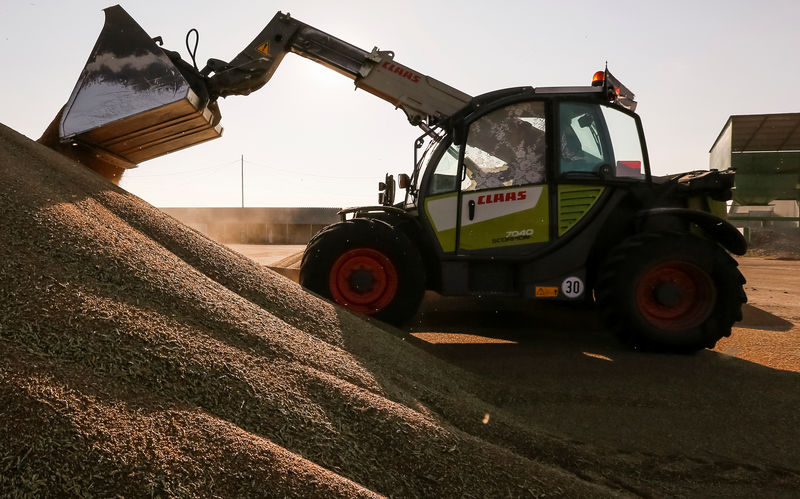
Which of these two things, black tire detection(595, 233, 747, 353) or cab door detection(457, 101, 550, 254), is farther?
cab door detection(457, 101, 550, 254)

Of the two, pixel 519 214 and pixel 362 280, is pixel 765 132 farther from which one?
pixel 362 280

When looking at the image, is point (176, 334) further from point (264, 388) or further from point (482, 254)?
point (482, 254)

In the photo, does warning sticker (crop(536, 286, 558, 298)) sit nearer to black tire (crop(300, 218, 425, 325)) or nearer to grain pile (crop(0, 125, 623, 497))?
black tire (crop(300, 218, 425, 325))

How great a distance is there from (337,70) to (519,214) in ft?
7.53

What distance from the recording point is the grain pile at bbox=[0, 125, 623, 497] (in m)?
1.79

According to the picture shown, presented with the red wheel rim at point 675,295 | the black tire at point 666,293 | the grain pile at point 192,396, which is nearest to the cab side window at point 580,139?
the black tire at point 666,293

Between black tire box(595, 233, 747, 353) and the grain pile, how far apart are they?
195cm

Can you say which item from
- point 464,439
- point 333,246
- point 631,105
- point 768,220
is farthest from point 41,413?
point 768,220

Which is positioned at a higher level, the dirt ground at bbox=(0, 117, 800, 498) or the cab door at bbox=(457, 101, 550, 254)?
the cab door at bbox=(457, 101, 550, 254)

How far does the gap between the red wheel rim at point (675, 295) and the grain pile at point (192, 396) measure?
2225 millimetres

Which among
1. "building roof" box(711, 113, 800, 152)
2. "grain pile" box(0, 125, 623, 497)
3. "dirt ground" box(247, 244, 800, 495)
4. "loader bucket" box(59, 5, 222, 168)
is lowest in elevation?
"dirt ground" box(247, 244, 800, 495)

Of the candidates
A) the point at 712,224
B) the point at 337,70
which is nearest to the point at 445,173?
the point at 337,70

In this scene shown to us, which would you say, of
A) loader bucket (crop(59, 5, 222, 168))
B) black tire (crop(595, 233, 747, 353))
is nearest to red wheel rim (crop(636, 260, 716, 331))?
black tire (crop(595, 233, 747, 353))

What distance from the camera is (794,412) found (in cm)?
331
